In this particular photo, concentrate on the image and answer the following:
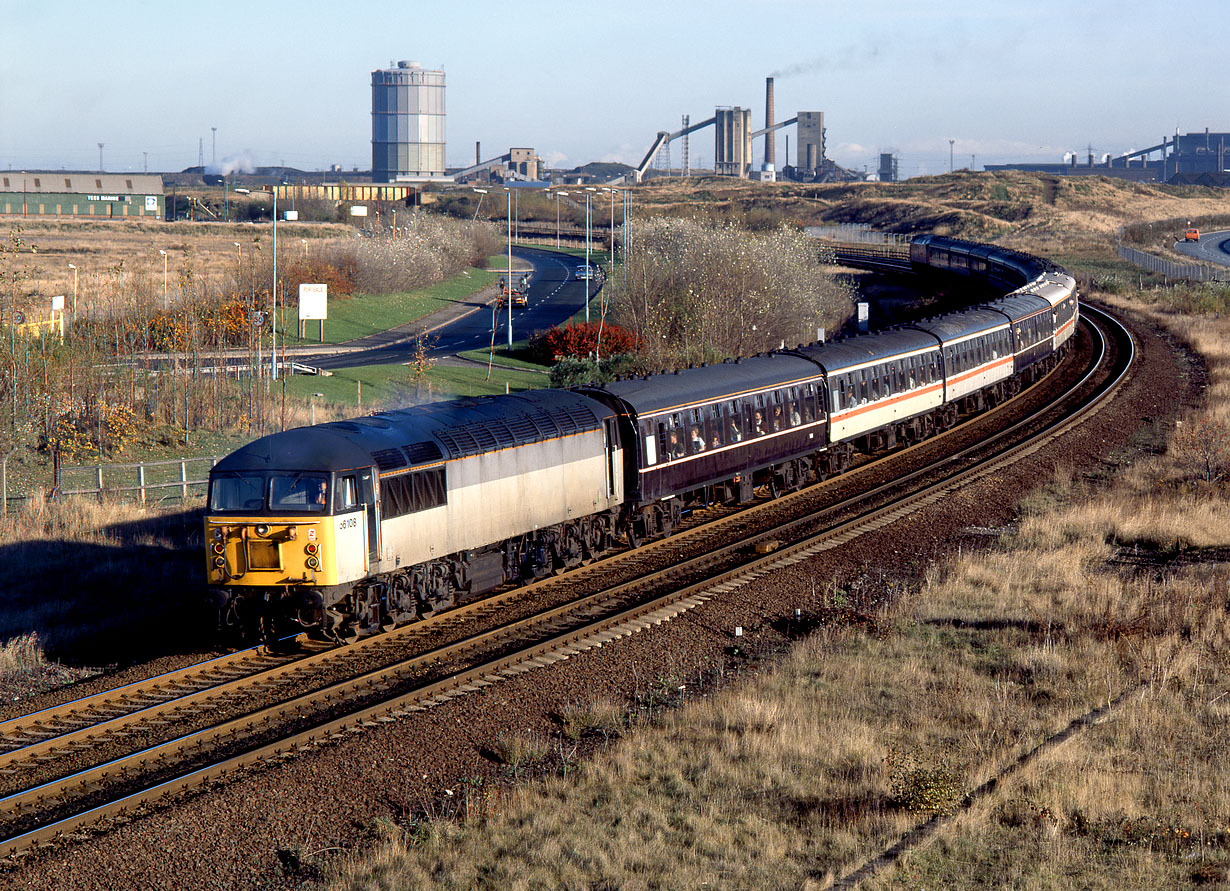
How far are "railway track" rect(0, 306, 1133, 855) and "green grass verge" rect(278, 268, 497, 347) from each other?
132 ft

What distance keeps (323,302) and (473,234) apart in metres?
62.3

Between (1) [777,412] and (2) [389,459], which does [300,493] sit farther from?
(1) [777,412]

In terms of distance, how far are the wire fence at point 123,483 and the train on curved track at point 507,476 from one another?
414 inches

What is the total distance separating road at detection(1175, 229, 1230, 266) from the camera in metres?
114

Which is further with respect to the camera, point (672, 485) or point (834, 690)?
point (672, 485)

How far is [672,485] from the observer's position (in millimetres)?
25625

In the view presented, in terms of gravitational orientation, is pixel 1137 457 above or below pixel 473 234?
below

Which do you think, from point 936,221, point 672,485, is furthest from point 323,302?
point 936,221

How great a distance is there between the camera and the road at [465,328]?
2410 inches

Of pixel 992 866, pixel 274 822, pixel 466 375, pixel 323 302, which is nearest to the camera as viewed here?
pixel 992 866

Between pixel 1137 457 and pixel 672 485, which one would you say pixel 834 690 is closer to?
pixel 672 485

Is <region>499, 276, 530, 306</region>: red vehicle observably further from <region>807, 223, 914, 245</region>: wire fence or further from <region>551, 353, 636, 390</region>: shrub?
<region>807, 223, 914, 245</region>: wire fence

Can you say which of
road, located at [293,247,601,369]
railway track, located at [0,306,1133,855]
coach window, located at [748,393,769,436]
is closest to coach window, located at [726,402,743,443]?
coach window, located at [748,393,769,436]

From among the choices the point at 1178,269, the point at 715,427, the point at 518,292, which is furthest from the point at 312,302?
the point at 1178,269
